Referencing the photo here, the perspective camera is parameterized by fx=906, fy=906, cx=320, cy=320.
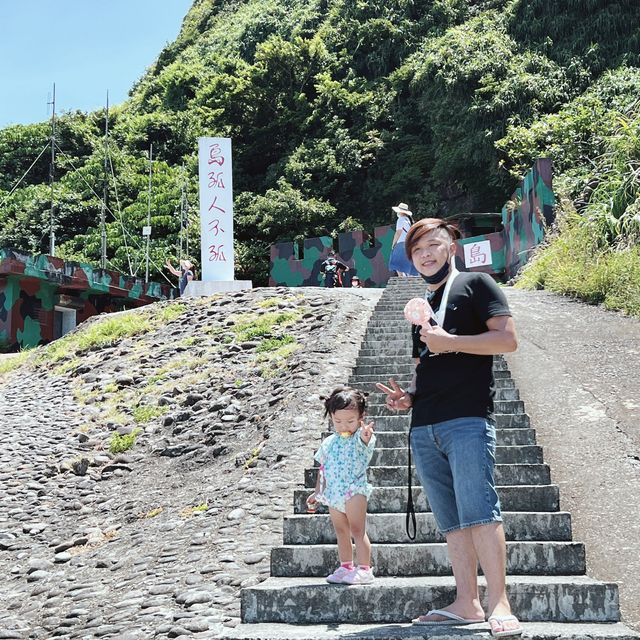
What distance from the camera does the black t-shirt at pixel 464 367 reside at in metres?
3.59

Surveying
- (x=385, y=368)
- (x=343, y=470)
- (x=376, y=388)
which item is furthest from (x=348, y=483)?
(x=385, y=368)

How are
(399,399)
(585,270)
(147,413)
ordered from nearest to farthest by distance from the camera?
1. (399,399)
2. (147,413)
3. (585,270)

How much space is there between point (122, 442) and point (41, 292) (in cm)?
1603

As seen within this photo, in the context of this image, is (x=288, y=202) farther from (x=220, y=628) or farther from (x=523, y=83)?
(x=220, y=628)

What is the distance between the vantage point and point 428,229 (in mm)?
3730

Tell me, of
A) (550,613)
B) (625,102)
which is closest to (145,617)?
(550,613)

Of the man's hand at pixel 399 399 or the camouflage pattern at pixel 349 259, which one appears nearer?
the man's hand at pixel 399 399

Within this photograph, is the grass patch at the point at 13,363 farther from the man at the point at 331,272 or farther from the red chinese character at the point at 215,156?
the man at the point at 331,272

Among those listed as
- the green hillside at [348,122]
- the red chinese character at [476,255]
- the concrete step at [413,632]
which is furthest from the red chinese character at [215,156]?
the concrete step at [413,632]

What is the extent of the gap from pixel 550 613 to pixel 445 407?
47.1 inches

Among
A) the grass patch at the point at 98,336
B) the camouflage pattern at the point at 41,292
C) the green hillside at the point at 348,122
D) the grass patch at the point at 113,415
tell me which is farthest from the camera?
the green hillside at the point at 348,122

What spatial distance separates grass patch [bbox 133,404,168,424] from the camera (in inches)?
417

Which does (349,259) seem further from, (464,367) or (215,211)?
(464,367)

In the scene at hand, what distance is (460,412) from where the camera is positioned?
356cm
